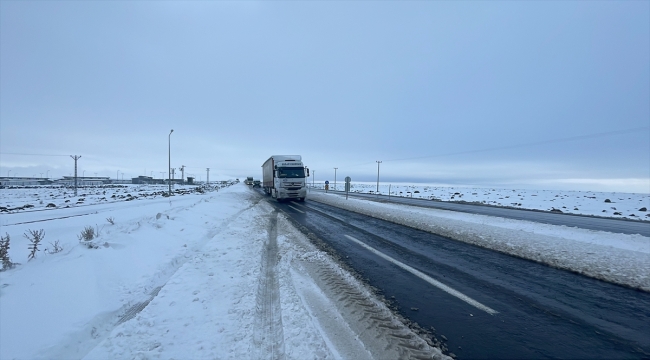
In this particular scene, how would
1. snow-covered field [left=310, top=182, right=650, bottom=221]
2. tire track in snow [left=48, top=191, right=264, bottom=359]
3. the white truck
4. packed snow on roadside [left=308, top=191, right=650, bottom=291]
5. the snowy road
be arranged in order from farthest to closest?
the white truck, snow-covered field [left=310, top=182, right=650, bottom=221], packed snow on roadside [left=308, top=191, right=650, bottom=291], the snowy road, tire track in snow [left=48, top=191, right=264, bottom=359]

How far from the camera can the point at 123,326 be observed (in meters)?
3.60

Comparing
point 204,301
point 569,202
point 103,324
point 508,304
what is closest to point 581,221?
point 508,304

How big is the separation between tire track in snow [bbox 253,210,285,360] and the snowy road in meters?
1.93

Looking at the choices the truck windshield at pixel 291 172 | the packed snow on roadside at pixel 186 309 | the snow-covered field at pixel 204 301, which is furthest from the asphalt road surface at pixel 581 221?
the packed snow on roadside at pixel 186 309

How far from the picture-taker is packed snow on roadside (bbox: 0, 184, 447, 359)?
10.5 feet

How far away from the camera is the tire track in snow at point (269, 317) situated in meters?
3.19

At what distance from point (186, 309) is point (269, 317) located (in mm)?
1345

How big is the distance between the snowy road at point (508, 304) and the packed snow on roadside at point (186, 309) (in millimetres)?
558

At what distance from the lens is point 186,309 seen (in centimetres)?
414

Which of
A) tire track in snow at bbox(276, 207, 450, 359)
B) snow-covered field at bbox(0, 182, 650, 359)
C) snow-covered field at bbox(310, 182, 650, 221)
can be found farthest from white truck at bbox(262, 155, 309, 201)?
tire track in snow at bbox(276, 207, 450, 359)

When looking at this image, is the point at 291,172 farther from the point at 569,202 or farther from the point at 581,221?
the point at 569,202

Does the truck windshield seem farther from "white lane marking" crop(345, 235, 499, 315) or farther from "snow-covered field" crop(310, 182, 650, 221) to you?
"white lane marking" crop(345, 235, 499, 315)

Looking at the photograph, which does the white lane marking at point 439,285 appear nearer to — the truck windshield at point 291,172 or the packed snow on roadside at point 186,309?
the packed snow on roadside at point 186,309

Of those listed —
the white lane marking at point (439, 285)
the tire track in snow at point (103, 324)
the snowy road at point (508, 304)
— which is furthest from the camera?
the white lane marking at point (439, 285)
